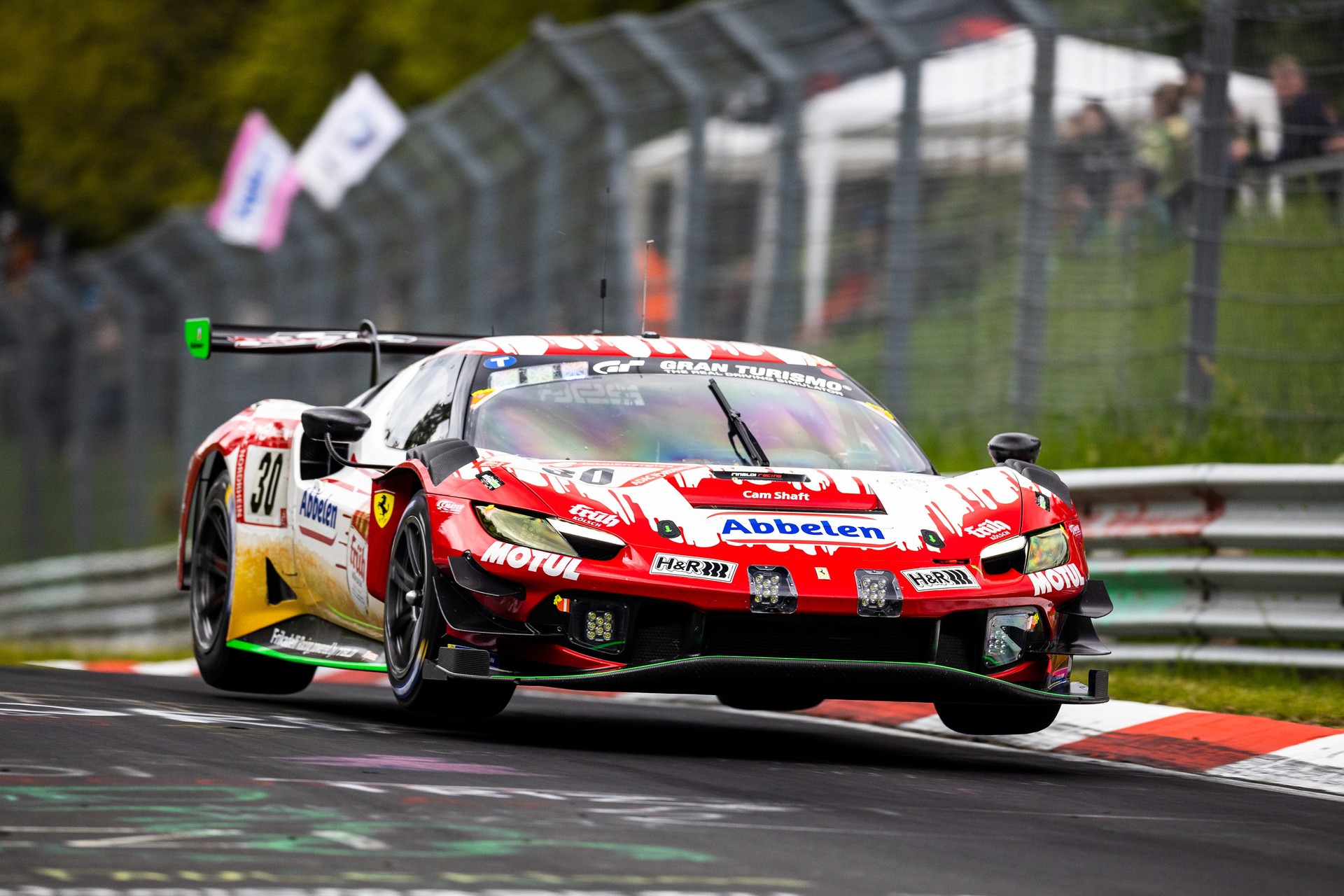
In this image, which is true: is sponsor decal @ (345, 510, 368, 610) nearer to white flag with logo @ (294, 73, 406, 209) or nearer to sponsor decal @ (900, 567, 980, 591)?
sponsor decal @ (900, 567, 980, 591)

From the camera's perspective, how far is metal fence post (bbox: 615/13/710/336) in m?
14.8

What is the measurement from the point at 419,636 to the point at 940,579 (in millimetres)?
1562

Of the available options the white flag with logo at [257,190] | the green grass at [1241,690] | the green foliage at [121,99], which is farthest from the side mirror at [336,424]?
the green foliage at [121,99]

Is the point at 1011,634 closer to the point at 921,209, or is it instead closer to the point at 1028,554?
the point at 1028,554

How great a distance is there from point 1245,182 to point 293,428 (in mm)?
4821

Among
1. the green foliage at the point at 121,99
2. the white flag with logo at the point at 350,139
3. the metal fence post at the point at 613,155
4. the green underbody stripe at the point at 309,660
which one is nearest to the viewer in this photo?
the green underbody stripe at the point at 309,660

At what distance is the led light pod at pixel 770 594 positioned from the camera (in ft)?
22.8

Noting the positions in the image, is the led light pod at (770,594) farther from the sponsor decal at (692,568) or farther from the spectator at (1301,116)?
the spectator at (1301,116)

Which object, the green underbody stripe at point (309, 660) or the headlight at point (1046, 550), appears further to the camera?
the green underbody stripe at point (309, 660)

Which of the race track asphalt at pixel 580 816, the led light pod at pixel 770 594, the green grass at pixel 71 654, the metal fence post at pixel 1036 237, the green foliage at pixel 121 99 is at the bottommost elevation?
the green grass at pixel 71 654

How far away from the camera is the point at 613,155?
16078 millimetres

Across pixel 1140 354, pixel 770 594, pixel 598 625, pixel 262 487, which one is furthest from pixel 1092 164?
pixel 598 625

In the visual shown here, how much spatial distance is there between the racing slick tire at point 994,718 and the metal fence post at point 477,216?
10.1 metres

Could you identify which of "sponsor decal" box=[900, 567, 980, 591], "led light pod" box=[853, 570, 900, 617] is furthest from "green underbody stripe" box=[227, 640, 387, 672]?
"sponsor decal" box=[900, 567, 980, 591]
